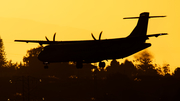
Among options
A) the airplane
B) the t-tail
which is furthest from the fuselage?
the t-tail

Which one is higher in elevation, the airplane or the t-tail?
the t-tail

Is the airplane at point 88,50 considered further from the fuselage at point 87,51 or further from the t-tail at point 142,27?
the t-tail at point 142,27

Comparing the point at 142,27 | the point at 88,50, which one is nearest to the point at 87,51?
the point at 88,50

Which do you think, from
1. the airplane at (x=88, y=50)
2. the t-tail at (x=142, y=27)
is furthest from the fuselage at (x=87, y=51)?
the t-tail at (x=142, y=27)

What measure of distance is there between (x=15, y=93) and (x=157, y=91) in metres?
56.3

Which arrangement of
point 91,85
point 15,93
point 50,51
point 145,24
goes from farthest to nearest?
point 91,85 < point 15,93 < point 145,24 < point 50,51

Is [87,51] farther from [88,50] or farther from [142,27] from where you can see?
[142,27]

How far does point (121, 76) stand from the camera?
16412 cm

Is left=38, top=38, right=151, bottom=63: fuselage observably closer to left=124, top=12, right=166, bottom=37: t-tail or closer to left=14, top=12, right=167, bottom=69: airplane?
left=14, top=12, right=167, bottom=69: airplane

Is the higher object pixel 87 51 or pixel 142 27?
pixel 142 27

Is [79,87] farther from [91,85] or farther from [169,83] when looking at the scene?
[169,83]

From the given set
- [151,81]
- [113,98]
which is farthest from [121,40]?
[151,81]

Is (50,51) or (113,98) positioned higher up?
(50,51)

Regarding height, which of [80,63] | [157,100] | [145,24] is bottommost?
[157,100]
